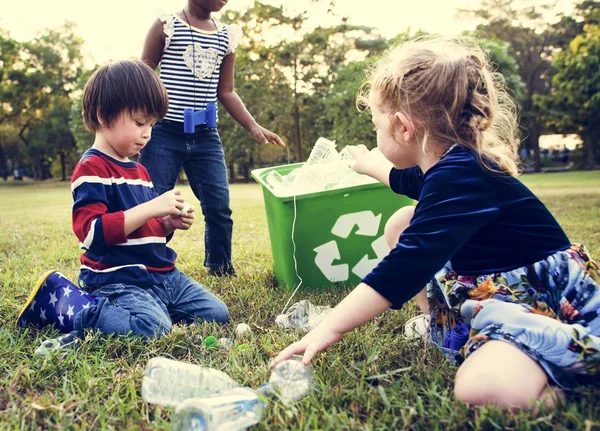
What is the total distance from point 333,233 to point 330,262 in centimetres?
14

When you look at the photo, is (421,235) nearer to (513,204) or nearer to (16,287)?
(513,204)

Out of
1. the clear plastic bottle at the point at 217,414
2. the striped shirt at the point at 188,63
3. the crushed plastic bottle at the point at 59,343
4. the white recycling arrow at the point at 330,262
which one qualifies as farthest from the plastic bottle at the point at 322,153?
the clear plastic bottle at the point at 217,414

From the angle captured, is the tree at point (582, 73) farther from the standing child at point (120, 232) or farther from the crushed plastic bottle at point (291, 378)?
the crushed plastic bottle at point (291, 378)

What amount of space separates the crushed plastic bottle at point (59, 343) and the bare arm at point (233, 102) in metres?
1.48

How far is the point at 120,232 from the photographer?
6.27 ft

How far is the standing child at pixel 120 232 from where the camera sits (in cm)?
190

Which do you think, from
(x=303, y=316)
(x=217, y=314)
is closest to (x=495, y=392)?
(x=303, y=316)

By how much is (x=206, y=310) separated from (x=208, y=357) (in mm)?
404

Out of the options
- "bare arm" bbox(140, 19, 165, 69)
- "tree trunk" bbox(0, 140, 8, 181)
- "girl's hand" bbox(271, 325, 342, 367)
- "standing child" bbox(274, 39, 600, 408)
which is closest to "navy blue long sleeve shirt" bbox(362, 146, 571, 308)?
"standing child" bbox(274, 39, 600, 408)

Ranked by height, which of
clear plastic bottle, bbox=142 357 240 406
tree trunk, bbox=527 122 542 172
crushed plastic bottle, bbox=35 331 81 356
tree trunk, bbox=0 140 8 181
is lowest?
tree trunk, bbox=0 140 8 181

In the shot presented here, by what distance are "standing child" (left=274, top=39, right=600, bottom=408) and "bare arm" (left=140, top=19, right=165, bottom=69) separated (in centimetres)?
141

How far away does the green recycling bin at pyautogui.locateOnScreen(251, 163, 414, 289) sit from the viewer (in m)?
2.45

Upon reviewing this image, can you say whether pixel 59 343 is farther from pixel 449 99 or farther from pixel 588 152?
pixel 588 152

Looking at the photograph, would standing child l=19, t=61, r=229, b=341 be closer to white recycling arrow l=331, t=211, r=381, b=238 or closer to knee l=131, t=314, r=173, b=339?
knee l=131, t=314, r=173, b=339
